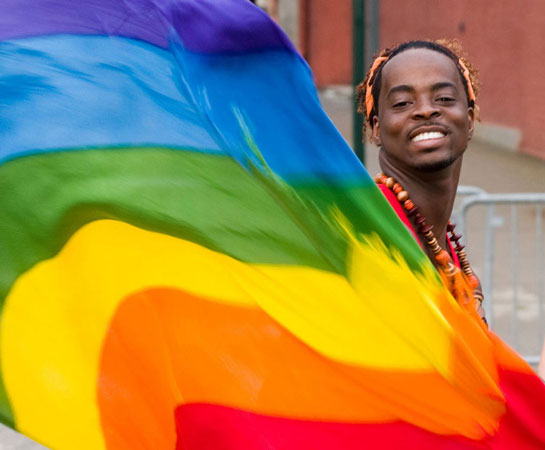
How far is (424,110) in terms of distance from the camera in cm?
237

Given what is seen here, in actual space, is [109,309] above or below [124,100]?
below

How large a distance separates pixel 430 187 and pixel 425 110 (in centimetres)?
19

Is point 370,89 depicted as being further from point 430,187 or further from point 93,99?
point 93,99

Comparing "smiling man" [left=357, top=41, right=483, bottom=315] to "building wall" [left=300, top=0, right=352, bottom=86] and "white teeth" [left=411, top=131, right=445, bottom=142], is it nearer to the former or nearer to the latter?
"white teeth" [left=411, top=131, right=445, bottom=142]

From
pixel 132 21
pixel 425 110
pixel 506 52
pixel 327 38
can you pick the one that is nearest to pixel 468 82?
pixel 425 110

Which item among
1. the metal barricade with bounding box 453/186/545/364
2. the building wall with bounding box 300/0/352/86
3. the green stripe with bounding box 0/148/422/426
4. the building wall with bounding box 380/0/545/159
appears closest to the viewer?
the green stripe with bounding box 0/148/422/426

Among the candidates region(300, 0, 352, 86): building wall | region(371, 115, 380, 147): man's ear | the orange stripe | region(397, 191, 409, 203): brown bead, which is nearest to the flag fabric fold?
the orange stripe

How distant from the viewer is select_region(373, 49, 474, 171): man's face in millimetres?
2381

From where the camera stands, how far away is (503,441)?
2172 millimetres

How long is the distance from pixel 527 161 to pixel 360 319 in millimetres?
12399

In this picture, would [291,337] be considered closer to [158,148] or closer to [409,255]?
[409,255]

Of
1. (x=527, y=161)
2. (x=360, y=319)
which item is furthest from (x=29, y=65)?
(x=527, y=161)

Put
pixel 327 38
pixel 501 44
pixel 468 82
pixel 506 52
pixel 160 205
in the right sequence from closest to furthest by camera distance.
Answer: pixel 160 205 → pixel 468 82 → pixel 506 52 → pixel 501 44 → pixel 327 38

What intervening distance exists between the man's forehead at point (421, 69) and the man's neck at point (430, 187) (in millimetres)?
193
